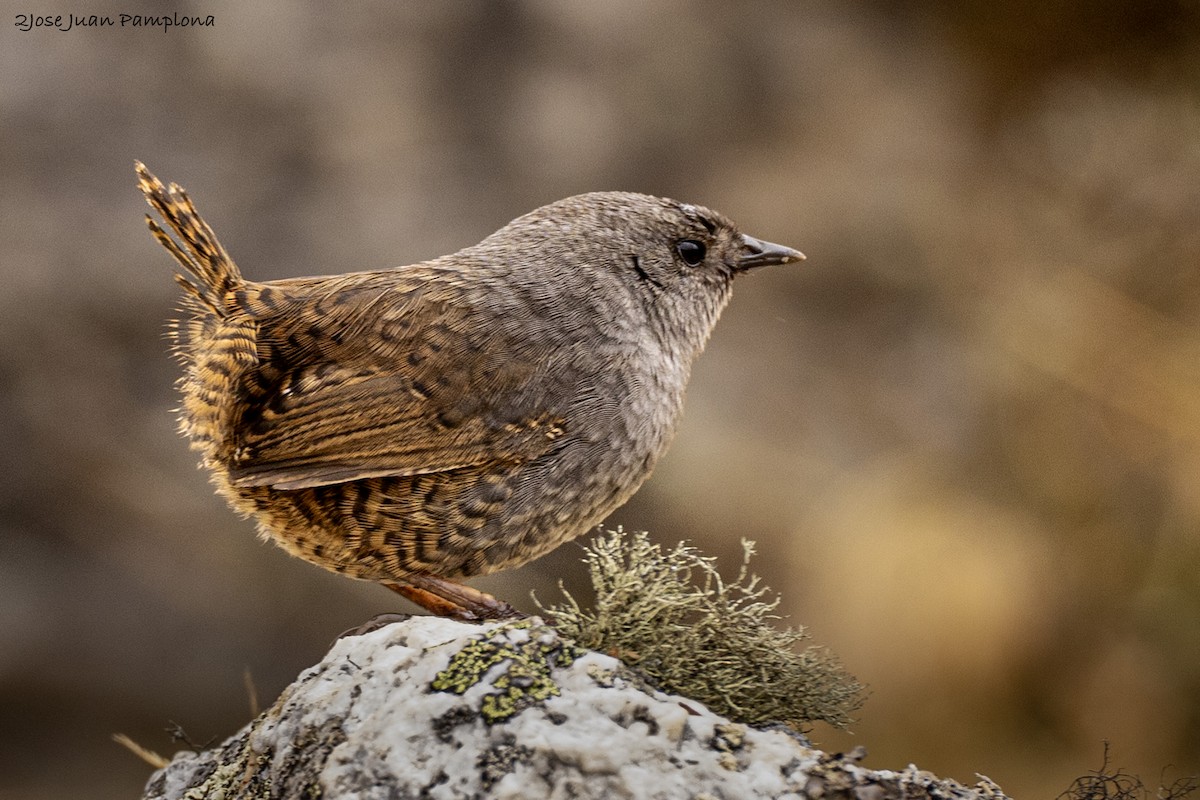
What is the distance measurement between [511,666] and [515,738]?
0.46ft

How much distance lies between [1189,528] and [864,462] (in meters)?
1.25

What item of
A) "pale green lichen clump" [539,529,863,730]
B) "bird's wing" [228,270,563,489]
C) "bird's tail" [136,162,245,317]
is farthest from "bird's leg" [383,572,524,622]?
"bird's tail" [136,162,245,317]

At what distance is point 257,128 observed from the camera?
4.88 meters

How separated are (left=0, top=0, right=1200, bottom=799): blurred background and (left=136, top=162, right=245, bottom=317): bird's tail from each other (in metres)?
1.98

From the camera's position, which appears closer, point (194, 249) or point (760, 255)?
point (194, 249)

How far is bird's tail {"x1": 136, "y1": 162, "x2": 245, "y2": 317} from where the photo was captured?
2.78 m

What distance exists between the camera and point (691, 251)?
10.2ft

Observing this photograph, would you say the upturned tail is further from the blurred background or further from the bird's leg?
the blurred background

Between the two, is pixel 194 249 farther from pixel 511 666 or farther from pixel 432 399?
pixel 511 666

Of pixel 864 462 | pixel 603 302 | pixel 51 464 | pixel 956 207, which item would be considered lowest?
pixel 51 464

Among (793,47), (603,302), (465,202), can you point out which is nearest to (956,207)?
(793,47)

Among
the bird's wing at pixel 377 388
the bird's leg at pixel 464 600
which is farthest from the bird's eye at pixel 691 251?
the bird's leg at pixel 464 600

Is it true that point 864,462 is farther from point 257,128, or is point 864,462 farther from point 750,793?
point 750,793

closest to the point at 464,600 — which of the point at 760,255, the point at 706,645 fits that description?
the point at 706,645
